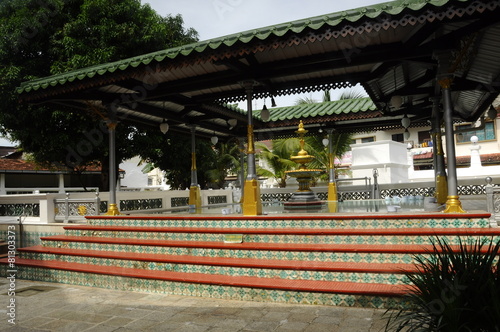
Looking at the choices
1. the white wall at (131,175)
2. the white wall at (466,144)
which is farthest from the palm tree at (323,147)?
the white wall at (131,175)

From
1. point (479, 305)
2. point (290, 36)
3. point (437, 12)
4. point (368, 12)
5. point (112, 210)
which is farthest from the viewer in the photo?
point (112, 210)

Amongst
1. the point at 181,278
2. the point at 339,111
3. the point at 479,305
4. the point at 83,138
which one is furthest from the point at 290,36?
the point at 83,138

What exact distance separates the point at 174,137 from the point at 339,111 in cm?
714

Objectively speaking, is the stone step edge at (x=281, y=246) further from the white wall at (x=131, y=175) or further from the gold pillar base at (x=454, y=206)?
the white wall at (x=131, y=175)

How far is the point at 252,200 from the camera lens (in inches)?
277

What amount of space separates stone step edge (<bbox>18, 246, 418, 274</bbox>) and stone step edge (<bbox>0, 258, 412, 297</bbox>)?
0.18 metres

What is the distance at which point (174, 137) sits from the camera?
1558 centimetres

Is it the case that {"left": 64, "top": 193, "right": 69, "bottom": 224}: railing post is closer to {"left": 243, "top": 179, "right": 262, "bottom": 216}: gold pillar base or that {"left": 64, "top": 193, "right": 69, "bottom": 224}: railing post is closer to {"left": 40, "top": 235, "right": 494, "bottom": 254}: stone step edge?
{"left": 40, "top": 235, "right": 494, "bottom": 254}: stone step edge

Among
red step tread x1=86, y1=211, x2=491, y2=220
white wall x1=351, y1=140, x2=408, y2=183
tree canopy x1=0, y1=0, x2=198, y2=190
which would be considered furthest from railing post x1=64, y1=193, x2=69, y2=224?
white wall x1=351, y1=140, x2=408, y2=183

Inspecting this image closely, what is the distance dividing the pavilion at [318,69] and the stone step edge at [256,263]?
4.57 ft

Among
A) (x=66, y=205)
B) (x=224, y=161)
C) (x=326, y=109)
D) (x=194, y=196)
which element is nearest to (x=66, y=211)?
(x=66, y=205)

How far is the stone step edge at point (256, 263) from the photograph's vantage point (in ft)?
16.2

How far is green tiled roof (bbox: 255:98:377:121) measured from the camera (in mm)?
12008

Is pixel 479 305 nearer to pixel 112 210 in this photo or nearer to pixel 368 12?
pixel 368 12
